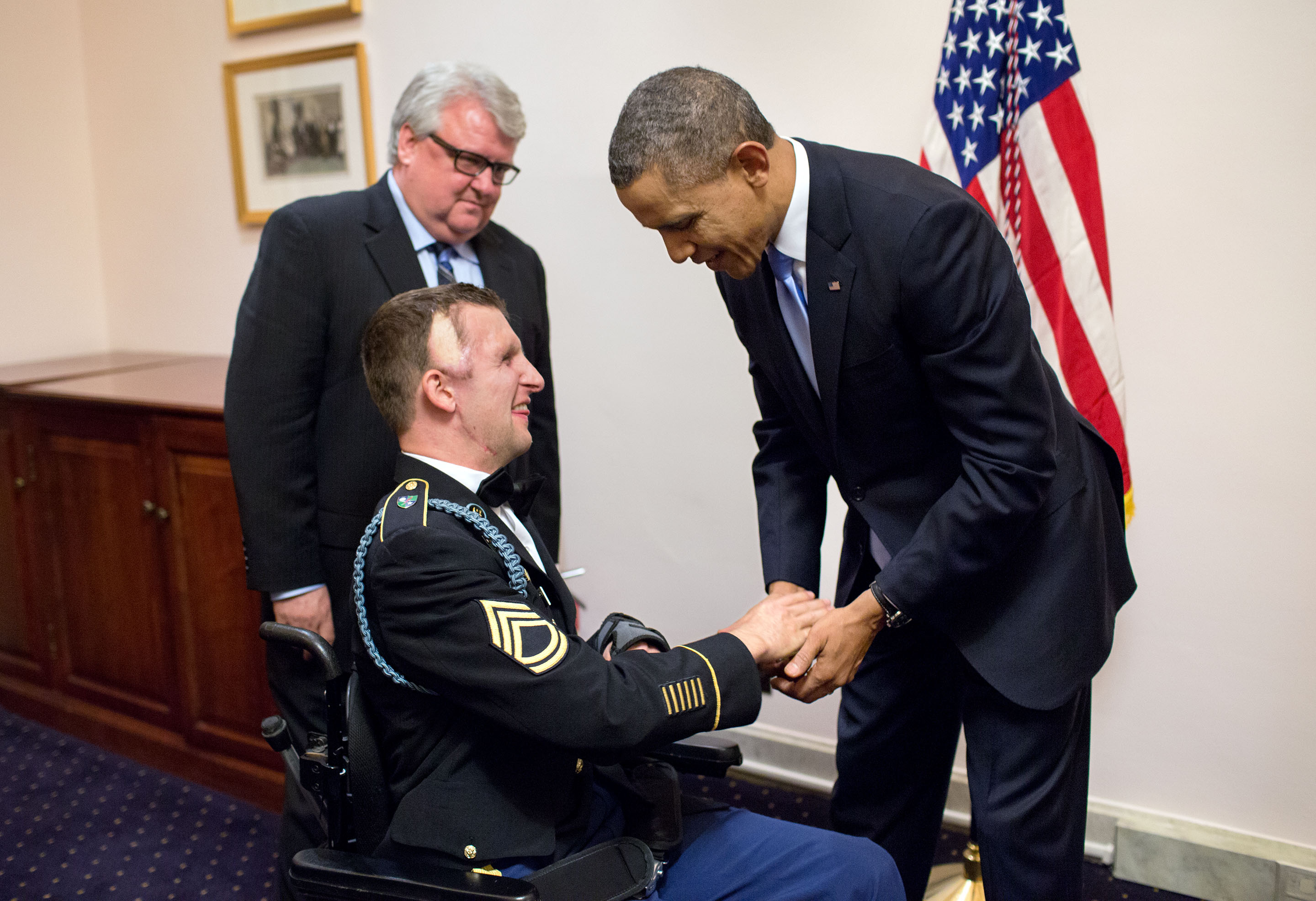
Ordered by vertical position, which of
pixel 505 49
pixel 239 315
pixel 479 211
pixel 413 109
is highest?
pixel 505 49

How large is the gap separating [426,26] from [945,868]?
282 cm

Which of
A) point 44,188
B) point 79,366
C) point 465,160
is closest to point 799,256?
point 465,160

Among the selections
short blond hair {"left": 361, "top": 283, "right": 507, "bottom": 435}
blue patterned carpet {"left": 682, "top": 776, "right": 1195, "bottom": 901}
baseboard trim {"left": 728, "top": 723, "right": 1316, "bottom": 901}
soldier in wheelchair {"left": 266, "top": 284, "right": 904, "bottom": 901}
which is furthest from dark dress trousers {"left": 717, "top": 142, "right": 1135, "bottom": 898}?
blue patterned carpet {"left": 682, "top": 776, "right": 1195, "bottom": 901}

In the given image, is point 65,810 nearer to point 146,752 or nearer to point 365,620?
point 146,752

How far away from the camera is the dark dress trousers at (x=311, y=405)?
202 centimetres

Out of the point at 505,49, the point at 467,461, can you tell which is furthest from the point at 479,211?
the point at 505,49

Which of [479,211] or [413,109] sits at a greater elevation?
[413,109]

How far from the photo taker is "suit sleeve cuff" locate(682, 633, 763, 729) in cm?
138

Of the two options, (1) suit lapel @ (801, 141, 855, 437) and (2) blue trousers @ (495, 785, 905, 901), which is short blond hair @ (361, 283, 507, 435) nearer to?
(1) suit lapel @ (801, 141, 855, 437)

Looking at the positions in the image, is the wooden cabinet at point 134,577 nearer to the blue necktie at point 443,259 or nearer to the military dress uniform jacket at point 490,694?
the blue necktie at point 443,259

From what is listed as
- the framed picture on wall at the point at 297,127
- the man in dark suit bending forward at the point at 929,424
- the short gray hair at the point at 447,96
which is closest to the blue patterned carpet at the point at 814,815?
the man in dark suit bending forward at the point at 929,424

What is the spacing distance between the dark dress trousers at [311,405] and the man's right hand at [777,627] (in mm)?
758

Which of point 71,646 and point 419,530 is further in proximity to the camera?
point 71,646

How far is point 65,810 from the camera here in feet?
9.28
